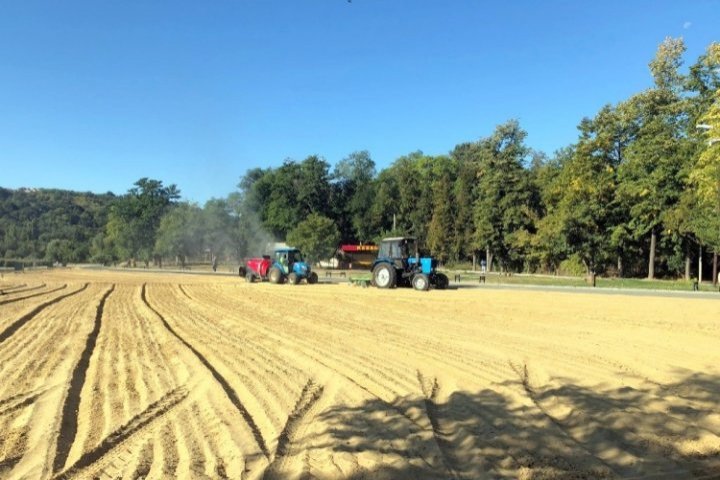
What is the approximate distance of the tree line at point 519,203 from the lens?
1532 inches

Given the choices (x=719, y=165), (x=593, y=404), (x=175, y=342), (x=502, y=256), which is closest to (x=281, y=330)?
(x=175, y=342)

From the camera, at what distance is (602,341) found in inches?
421

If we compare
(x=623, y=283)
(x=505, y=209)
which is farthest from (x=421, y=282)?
(x=505, y=209)

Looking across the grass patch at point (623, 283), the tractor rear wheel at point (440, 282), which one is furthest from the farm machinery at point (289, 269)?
the grass patch at point (623, 283)

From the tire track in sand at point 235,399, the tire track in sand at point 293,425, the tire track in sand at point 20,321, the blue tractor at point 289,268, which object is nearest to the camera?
the tire track in sand at point 293,425

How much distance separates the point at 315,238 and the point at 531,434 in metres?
54.9

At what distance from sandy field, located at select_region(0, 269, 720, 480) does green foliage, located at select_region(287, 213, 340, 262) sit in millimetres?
46541

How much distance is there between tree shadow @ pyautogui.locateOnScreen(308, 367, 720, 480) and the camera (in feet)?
14.5

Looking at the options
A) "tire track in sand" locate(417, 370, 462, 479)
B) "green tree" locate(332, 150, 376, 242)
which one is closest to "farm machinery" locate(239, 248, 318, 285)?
"tire track in sand" locate(417, 370, 462, 479)

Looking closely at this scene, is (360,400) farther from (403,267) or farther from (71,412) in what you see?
(403,267)

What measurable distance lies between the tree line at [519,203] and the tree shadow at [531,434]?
2339 cm

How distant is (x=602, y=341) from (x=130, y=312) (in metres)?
12.4

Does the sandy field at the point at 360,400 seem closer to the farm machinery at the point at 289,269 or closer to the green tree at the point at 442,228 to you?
the farm machinery at the point at 289,269

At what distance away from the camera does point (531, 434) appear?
5238 mm
